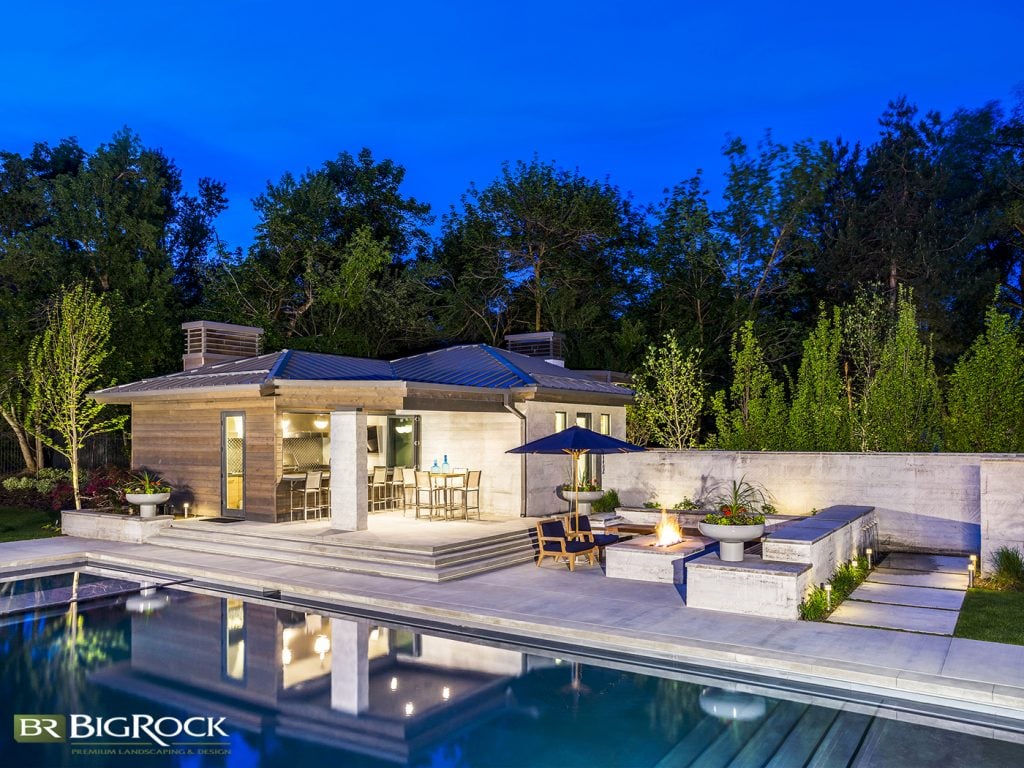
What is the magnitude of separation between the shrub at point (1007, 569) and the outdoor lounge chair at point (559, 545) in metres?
5.48

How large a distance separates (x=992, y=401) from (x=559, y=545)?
8305mm

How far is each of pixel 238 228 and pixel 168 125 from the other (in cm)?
7004

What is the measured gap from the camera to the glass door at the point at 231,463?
15.6 meters

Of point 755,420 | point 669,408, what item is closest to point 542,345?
point 669,408

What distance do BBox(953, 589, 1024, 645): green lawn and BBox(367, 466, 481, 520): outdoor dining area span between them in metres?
8.58

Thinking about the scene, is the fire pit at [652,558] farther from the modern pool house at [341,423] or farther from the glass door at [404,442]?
the glass door at [404,442]

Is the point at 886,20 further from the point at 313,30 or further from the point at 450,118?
the point at 450,118

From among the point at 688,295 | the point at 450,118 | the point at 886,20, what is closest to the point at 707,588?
the point at 688,295

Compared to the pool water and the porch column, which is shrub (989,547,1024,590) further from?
the porch column

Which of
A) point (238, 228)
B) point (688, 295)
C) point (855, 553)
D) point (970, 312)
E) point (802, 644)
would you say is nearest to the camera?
point (802, 644)

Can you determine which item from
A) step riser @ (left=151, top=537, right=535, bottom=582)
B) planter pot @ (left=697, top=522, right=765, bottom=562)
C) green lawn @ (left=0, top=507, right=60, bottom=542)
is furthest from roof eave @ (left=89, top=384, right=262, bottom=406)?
planter pot @ (left=697, top=522, right=765, bottom=562)

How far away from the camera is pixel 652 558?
35.7 ft

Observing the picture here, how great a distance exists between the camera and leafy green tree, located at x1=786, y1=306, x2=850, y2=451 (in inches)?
612

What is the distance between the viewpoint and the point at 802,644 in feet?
25.1
